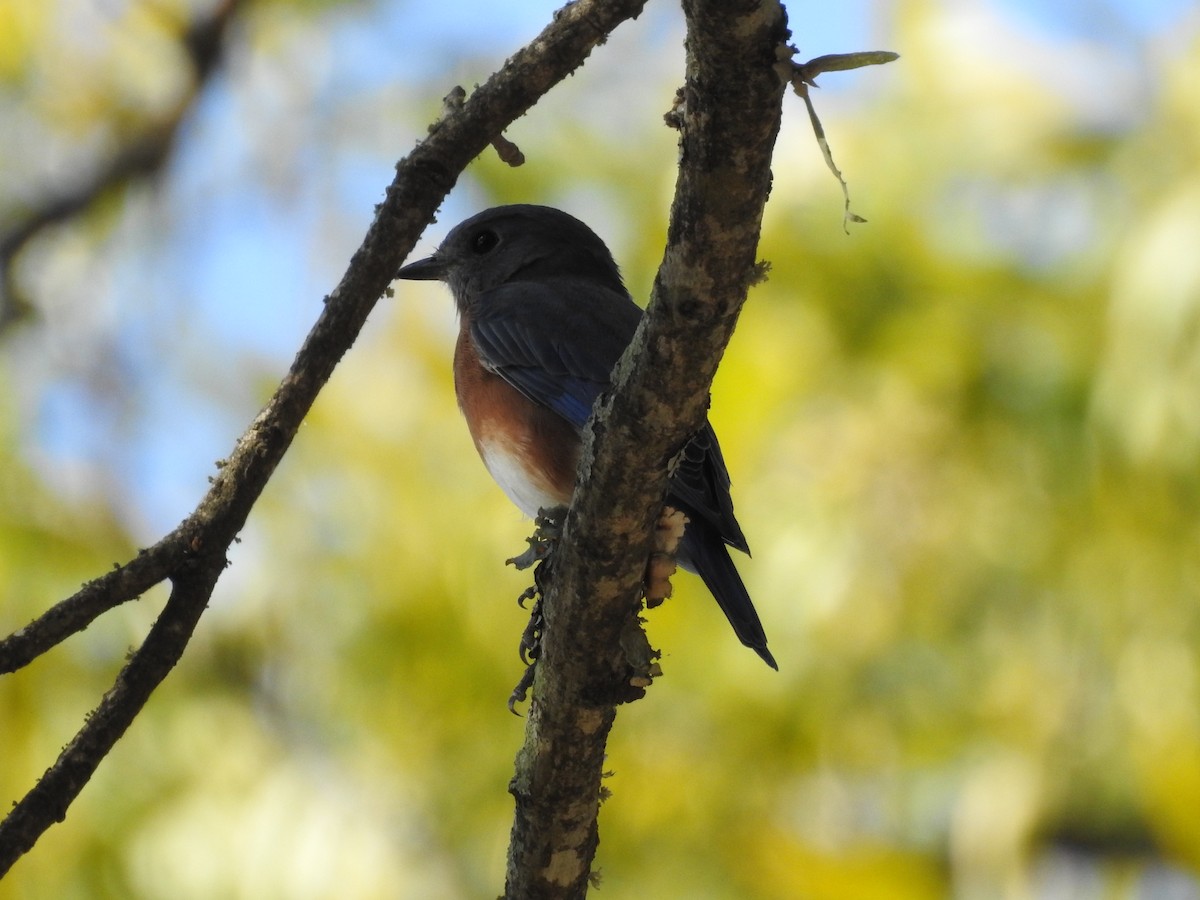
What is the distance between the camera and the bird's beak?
5.30m

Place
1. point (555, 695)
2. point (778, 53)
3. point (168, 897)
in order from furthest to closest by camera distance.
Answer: point (168, 897) → point (555, 695) → point (778, 53)

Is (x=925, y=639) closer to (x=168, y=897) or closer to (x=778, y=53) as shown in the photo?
(x=168, y=897)

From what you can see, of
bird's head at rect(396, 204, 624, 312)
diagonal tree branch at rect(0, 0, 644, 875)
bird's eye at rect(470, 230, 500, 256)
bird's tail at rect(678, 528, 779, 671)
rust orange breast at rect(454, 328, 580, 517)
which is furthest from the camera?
bird's eye at rect(470, 230, 500, 256)

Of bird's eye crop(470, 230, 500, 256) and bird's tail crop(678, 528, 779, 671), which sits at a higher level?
bird's eye crop(470, 230, 500, 256)

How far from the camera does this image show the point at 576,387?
13.1 ft

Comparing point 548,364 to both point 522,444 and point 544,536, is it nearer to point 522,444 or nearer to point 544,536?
point 522,444

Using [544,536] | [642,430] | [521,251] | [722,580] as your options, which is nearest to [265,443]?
[544,536]

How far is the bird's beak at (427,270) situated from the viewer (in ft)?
17.4

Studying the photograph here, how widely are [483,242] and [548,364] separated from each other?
1268mm

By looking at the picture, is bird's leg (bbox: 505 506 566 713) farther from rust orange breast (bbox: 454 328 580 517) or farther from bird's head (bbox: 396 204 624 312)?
bird's head (bbox: 396 204 624 312)

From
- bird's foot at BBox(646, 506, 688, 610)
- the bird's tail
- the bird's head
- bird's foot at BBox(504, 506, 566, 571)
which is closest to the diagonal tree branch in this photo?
bird's foot at BBox(504, 506, 566, 571)

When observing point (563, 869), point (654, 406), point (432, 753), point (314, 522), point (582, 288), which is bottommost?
point (563, 869)

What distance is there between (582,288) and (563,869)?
2.24 m

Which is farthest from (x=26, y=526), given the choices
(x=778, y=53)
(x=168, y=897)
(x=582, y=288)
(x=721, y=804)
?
(x=778, y=53)
